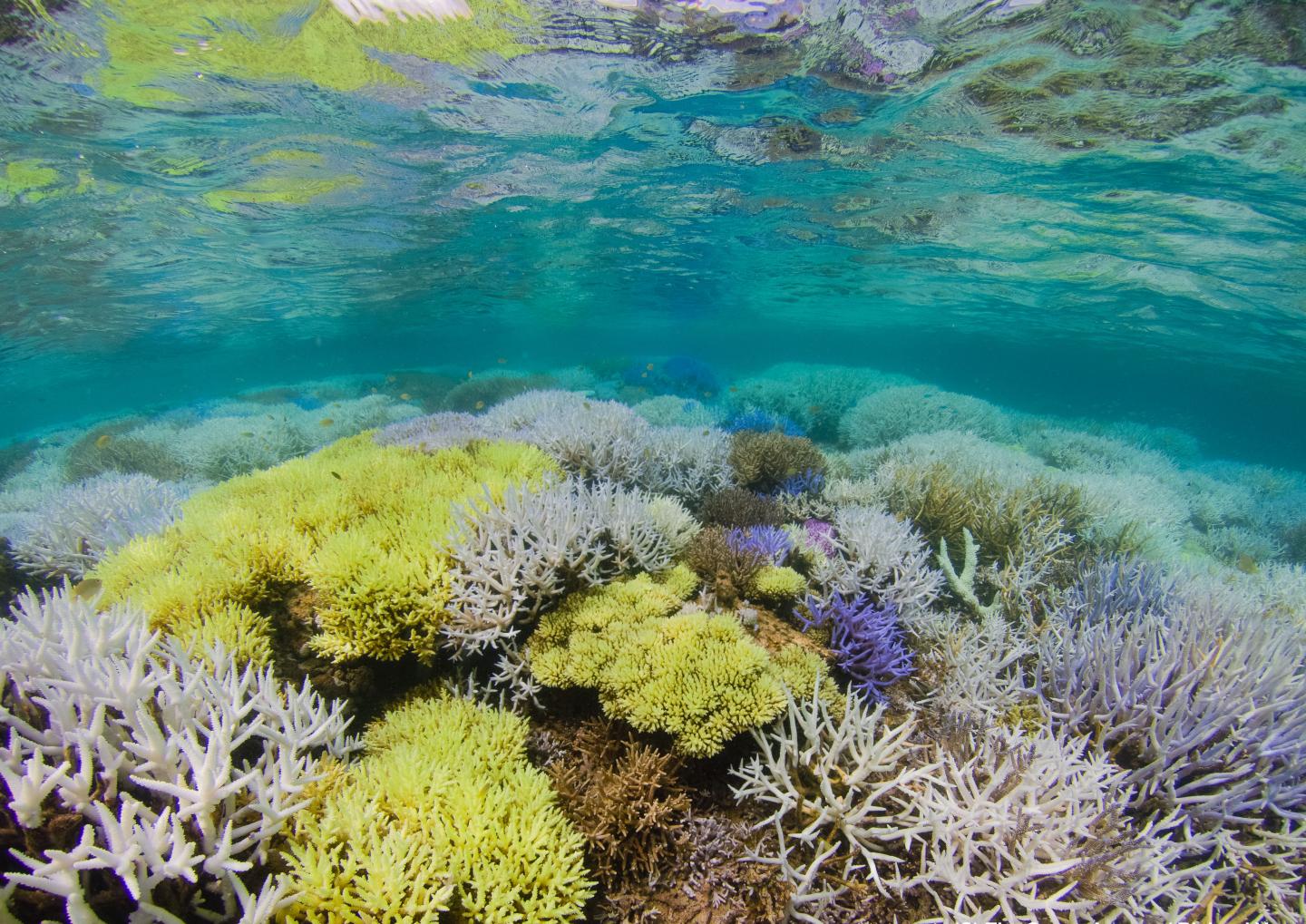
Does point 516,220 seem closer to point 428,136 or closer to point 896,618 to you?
point 428,136

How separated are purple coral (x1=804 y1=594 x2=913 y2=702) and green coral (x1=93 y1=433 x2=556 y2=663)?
113 inches

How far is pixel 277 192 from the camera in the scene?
16.3m

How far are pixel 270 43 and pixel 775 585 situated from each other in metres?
13.0

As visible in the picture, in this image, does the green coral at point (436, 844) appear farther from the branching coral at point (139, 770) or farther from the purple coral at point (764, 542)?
the purple coral at point (764, 542)

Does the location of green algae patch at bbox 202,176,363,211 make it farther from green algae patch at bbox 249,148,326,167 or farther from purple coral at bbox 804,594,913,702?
purple coral at bbox 804,594,913,702

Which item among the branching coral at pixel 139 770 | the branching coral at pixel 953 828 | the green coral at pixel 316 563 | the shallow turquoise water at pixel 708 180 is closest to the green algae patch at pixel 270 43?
the shallow turquoise water at pixel 708 180

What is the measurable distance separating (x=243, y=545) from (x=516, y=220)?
20.0 m

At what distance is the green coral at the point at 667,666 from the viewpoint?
3.03 metres

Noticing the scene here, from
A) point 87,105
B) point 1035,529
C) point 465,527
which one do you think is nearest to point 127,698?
point 465,527

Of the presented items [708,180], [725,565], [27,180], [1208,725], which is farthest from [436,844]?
[27,180]

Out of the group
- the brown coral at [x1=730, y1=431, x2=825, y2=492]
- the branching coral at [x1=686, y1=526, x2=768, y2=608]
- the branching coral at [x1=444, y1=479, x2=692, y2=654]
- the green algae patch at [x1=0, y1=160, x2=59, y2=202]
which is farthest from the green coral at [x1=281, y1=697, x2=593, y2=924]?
the green algae patch at [x1=0, y1=160, x2=59, y2=202]

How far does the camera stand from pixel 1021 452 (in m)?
11.5

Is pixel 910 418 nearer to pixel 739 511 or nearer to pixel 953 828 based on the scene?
pixel 739 511

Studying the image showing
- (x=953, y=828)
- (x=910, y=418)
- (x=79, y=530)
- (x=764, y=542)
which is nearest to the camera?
(x=953, y=828)
